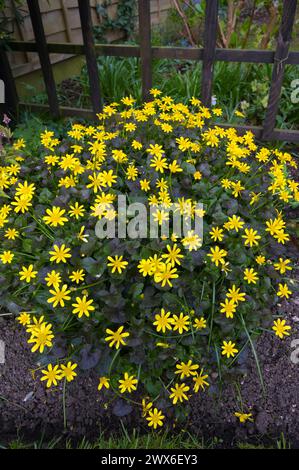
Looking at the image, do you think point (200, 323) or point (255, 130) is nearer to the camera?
point (200, 323)

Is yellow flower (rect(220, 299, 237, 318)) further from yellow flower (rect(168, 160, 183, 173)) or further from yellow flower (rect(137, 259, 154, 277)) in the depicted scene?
yellow flower (rect(168, 160, 183, 173))

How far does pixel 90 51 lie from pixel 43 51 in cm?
51

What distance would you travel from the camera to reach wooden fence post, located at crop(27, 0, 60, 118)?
3.10 metres

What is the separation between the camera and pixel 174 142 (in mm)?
2104

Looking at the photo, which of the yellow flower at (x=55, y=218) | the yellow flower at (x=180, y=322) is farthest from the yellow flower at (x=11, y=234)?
the yellow flower at (x=180, y=322)

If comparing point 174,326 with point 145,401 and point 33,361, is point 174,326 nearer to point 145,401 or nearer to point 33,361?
point 145,401

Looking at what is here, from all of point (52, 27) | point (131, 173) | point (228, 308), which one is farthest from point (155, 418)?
point (52, 27)

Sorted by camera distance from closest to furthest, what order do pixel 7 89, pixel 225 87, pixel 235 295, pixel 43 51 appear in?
pixel 235 295 < pixel 43 51 < pixel 7 89 < pixel 225 87

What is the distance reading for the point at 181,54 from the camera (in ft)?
9.30

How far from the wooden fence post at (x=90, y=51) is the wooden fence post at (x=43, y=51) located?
1.39ft

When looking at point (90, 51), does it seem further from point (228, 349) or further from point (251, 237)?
point (228, 349)

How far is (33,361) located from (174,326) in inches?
28.7

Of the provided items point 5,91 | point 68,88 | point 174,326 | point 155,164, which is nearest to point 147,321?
point 174,326

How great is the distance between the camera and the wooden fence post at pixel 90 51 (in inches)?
115
